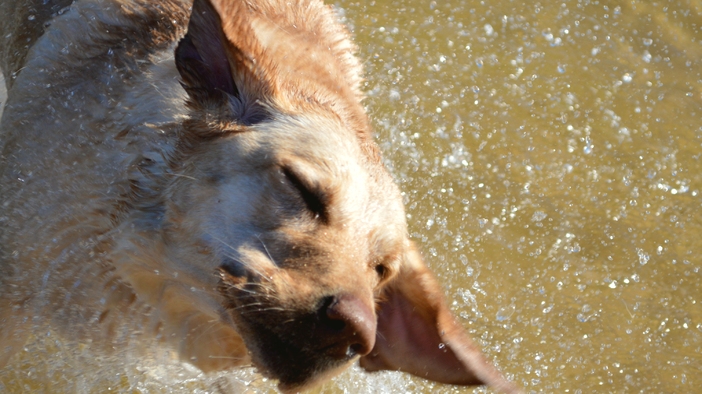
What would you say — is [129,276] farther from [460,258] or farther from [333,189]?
[460,258]

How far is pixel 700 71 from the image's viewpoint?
6191 mm

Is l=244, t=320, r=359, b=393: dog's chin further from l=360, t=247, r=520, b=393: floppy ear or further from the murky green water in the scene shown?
the murky green water

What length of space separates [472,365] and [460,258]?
2079 mm

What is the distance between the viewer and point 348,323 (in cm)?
246

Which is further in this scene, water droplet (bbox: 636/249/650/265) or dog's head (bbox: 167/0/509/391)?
water droplet (bbox: 636/249/650/265)

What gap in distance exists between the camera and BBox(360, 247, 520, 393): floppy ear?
299cm

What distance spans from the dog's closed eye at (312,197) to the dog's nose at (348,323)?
342 millimetres

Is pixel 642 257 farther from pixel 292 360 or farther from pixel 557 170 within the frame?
pixel 292 360

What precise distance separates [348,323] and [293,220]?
443 mm

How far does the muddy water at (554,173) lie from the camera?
190 inches

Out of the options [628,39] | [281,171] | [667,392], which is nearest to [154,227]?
[281,171]

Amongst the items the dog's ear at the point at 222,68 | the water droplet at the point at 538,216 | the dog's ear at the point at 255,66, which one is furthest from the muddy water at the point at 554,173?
the dog's ear at the point at 222,68

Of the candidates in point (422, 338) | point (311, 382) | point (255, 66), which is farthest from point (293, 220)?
point (422, 338)

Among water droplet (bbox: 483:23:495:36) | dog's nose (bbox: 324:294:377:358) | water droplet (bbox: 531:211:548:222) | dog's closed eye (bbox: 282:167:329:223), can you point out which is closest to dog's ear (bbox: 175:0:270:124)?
dog's closed eye (bbox: 282:167:329:223)
